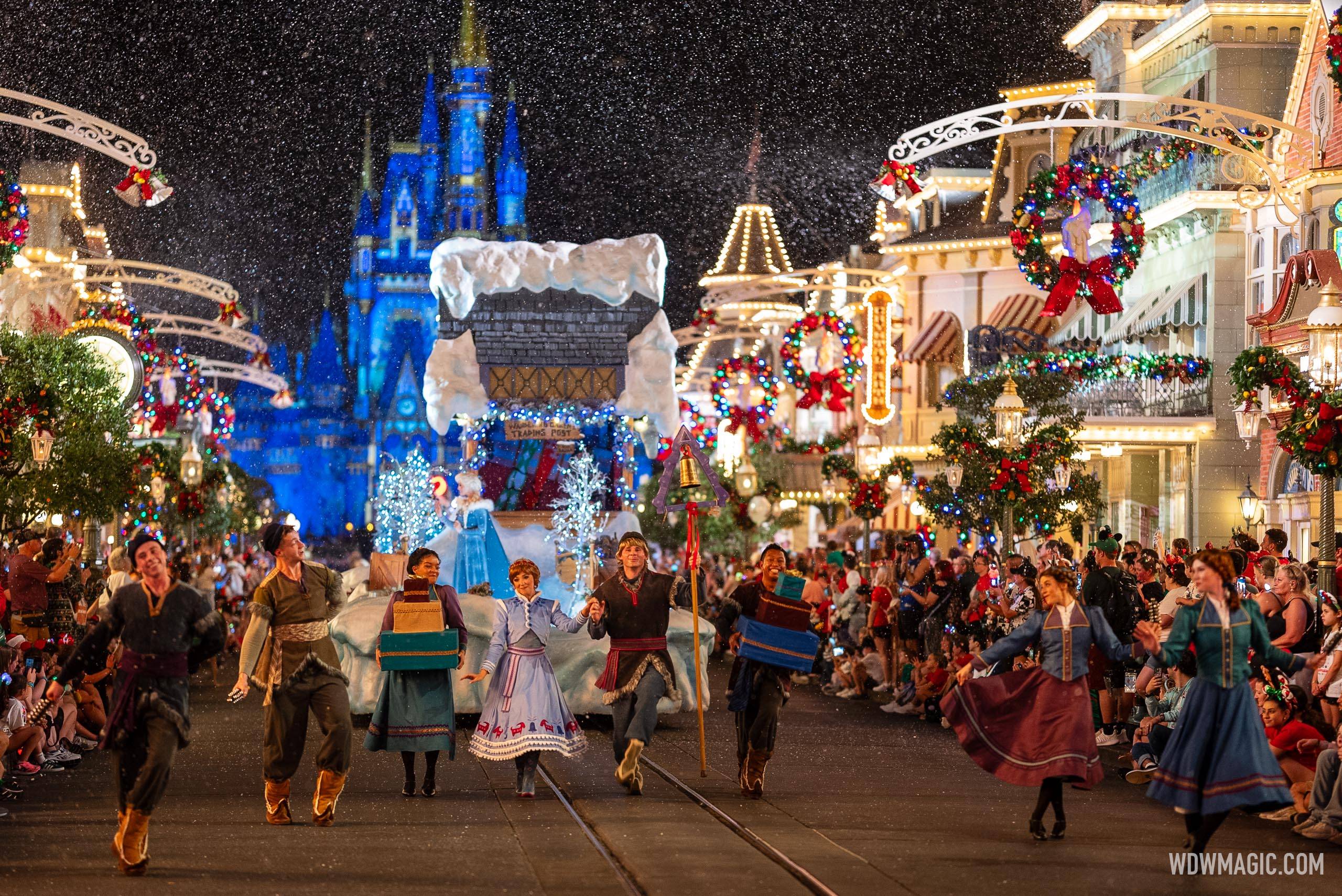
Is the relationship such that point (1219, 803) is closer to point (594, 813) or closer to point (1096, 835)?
point (1096, 835)

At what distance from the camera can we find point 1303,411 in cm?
1406

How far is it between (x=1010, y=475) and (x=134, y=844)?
665 inches

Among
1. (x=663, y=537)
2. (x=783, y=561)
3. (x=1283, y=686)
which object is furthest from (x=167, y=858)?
(x=663, y=537)

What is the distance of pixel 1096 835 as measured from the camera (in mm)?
10438

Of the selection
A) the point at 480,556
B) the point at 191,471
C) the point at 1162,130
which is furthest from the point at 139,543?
the point at 191,471

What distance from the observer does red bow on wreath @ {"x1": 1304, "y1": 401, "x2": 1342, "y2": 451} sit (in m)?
13.7

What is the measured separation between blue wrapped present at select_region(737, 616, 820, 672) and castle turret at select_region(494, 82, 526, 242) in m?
125

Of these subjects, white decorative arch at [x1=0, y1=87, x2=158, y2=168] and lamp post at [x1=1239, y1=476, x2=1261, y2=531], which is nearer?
white decorative arch at [x1=0, y1=87, x2=158, y2=168]

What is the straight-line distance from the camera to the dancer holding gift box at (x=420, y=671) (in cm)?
1202

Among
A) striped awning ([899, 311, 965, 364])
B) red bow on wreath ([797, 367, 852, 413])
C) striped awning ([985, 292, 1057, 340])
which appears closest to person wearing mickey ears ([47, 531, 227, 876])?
red bow on wreath ([797, 367, 852, 413])

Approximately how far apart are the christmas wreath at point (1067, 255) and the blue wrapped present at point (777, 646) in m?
9.83

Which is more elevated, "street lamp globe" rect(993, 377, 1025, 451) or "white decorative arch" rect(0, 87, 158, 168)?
"white decorative arch" rect(0, 87, 158, 168)

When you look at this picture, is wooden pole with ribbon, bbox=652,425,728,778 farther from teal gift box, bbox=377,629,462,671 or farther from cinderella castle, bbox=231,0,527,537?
cinderella castle, bbox=231,0,527,537

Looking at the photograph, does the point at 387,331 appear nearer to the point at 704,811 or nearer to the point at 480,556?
the point at 480,556
